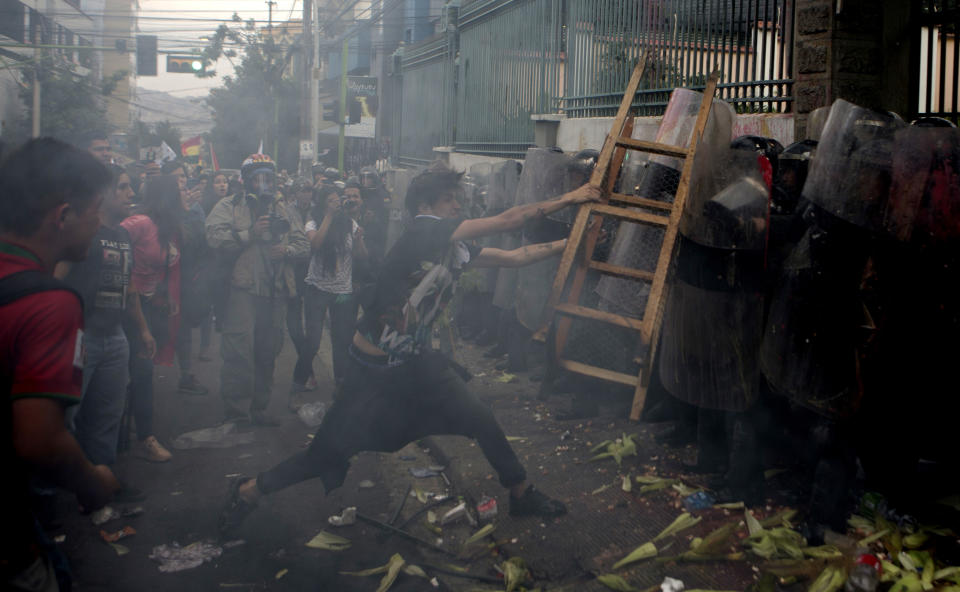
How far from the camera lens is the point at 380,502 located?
4879mm

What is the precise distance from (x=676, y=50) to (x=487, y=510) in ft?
17.3

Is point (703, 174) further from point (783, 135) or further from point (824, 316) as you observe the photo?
point (783, 135)

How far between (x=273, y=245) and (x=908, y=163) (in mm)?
4953

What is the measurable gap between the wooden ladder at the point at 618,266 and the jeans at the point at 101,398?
2.55 m

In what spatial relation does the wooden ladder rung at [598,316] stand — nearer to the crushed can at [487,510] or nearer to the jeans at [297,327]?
the crushed can at [487,510]

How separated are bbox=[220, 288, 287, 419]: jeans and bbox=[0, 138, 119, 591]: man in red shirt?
4.32 meters

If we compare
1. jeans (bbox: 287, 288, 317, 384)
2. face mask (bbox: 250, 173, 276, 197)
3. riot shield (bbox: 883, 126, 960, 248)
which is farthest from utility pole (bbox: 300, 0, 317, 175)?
riot shield (bbox: 883, 126, 960, 248)

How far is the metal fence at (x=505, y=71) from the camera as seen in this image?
10.6 meters

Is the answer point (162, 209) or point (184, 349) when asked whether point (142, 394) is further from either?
point (184, 349)

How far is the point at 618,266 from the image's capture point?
4.62m

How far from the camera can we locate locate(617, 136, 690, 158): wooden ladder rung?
440 centimetres

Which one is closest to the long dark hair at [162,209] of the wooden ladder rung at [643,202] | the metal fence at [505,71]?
the wooden ladder rung at [643,202]

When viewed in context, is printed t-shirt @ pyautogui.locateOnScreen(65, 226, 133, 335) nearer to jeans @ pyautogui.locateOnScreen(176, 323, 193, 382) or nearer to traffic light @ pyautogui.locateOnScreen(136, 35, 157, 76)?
jeans @ pyautogui.locateOnScreen(176, 323, 193, 382)

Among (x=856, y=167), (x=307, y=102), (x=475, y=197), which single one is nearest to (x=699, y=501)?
(x=856, y=167)
